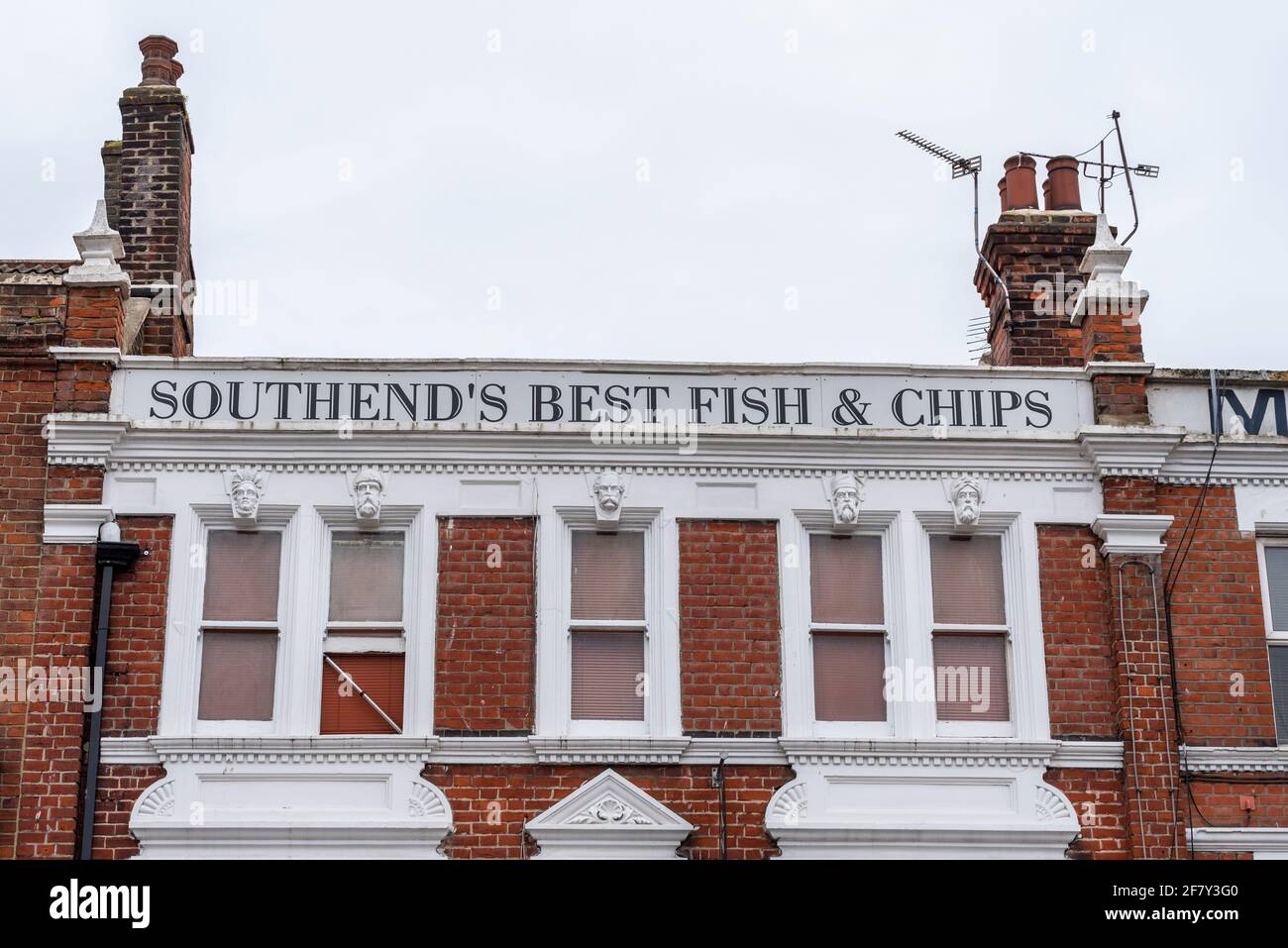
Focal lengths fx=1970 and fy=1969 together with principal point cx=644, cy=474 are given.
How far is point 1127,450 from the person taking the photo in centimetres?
1697

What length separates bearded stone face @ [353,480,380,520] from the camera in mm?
16500

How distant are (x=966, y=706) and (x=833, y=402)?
→ 2877 mm

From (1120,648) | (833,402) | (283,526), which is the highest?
(833,402)

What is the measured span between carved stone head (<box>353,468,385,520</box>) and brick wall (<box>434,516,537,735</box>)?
0.57 meters

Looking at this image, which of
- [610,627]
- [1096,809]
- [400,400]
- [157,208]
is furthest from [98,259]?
[1096,809]

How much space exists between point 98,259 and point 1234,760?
35.0ft

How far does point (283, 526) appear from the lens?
54.6 feet

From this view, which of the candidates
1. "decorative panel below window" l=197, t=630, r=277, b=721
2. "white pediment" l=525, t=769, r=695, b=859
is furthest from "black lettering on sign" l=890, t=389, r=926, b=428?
"decorative panel below window" l=197, t=630, r=277, b=721

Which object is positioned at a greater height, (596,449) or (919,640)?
(596,449)
